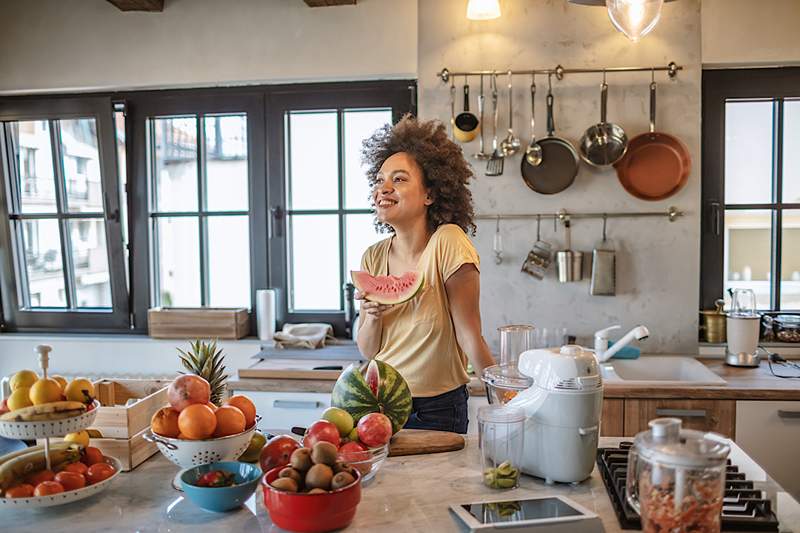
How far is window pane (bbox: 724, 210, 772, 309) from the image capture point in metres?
3.51

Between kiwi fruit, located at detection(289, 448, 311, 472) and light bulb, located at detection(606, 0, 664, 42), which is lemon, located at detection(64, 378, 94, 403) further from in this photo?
light bulb, located at detection(606, 0, 664, 42)

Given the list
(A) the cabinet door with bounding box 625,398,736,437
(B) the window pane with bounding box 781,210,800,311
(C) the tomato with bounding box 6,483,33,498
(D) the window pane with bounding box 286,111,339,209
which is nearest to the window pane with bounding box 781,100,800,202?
(B) the window pane with bounding box 781,210,800,311

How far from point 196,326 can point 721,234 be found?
280cm

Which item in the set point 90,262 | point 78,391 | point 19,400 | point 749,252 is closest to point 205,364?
point 78,391

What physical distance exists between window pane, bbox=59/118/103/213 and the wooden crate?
758 mm

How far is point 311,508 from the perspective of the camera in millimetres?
1324

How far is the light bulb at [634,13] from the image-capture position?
2046 millimetres

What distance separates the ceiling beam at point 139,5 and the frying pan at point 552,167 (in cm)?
209

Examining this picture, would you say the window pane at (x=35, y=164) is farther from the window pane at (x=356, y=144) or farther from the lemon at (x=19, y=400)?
the lemon at (x=19, y=400)

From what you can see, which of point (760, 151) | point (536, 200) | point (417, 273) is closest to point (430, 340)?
point (417, 273)

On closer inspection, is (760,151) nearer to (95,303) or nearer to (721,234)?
(721,234)

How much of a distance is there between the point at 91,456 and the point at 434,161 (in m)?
1.34

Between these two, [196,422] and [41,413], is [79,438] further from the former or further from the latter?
[196,422]

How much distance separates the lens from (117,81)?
12.4 ft
